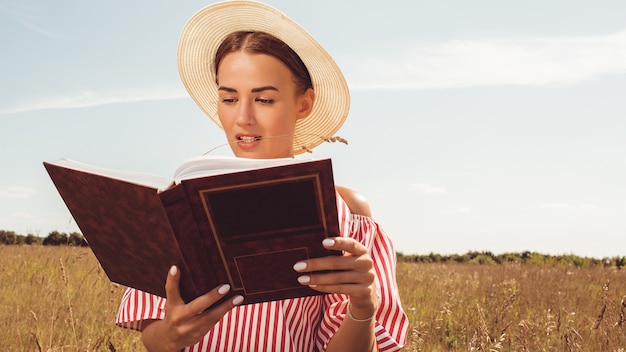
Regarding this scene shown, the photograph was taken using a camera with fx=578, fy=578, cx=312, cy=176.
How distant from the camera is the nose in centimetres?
229

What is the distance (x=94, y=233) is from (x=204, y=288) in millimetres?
458

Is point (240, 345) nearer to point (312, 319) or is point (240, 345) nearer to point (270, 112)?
point (312, 319)

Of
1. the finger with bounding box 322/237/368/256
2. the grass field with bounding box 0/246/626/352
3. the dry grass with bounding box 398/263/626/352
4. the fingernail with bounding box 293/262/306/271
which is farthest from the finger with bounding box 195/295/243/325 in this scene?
the dry grass with bounding box 398/263/626/352

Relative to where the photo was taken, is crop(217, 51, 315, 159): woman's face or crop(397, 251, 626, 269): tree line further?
crop(397, 251, 626, 269): tree line

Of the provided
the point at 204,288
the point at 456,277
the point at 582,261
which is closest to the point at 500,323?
the point at 456,277

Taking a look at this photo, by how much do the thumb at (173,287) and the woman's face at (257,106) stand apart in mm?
741

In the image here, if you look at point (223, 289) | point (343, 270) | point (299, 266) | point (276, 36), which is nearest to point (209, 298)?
point (223, 289)

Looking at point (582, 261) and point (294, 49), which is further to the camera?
point (582, 261)

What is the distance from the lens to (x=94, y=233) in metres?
1.87

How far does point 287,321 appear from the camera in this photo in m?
2.10

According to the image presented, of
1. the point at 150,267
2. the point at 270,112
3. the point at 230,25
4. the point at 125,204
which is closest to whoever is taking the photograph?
the point at 125,204

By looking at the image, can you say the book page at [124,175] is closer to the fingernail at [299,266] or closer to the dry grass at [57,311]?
the fingernail at [299,266]

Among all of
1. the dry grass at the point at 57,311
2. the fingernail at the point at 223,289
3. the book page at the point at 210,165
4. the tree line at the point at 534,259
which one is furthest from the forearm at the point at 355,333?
the tree line at the point at 534,259

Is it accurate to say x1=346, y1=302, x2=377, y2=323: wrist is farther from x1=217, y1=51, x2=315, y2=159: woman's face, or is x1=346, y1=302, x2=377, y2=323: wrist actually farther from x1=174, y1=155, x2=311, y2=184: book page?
x1=217, y1=51, x2=315, y2=159: woman's face
